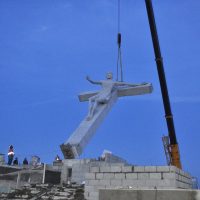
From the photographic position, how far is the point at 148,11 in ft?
55.9

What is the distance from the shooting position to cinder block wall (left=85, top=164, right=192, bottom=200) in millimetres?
11656

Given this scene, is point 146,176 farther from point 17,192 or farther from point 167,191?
point 167,191

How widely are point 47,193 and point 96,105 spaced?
1108cm

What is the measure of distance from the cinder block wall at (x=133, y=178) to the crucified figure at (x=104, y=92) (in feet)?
36.4

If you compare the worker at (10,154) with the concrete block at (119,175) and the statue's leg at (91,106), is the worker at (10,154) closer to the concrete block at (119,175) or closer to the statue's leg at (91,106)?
the statue's leg at (91,106)

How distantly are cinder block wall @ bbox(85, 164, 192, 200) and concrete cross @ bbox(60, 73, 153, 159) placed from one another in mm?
7959

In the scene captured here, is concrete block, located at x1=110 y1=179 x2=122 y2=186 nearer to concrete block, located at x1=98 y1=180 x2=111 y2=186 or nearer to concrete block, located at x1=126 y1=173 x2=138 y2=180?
concrete block, located at x1=98 y1=180 x2=111 y2=186

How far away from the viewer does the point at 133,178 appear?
12.0 meters

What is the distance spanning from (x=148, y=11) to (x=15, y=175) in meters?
10.7

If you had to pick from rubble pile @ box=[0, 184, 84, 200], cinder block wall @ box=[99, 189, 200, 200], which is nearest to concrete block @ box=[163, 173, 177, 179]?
rubble pile @ box=[0, 184, 84, 200]

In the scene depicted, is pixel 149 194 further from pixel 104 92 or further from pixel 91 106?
pixel 104 92

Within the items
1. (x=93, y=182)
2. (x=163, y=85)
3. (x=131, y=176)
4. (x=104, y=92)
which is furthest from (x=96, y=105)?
(x=131, y=176)

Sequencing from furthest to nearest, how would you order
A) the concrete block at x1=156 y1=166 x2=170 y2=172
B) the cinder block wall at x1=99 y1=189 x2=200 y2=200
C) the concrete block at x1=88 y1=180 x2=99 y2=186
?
the concrete block at x1=88 y1=180 x2=99 y2=186
the concrete block at x1=156 y1=166 x2=170 y2=172
the cinder block wall at x1=99 y1=189 x2=200 y2=200

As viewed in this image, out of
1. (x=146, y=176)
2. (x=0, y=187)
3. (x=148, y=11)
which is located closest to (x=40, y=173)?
(x=0, y=187)
